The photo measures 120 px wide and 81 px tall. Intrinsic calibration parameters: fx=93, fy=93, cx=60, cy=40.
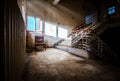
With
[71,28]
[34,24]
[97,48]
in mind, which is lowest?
[97,48]

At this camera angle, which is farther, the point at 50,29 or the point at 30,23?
the point at 50,29

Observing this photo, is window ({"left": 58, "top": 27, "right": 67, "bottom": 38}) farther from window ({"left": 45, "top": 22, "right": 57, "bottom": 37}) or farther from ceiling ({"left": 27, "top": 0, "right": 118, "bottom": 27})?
ceiling ({"left": 27, "top": 0, "right": 118, "bottom": 27})

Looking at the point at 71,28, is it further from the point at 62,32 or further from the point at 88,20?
the point at 88,20

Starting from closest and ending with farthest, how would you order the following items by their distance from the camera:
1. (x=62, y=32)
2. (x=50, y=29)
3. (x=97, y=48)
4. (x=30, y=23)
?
(x=97, y=48)
(x=30, y=23)
(x=50, y=29)
(x=62, y=32)

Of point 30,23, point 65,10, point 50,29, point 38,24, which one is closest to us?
point 30,23

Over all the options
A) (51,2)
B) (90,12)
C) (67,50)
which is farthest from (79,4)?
(67,50)

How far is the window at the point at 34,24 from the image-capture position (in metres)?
8.36

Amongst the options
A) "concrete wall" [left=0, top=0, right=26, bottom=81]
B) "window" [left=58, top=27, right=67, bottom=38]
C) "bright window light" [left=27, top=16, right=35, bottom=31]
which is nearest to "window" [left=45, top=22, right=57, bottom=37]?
"window" [left=58, top=27, right=67, bottom=38]

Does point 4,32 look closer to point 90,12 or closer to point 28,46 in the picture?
point 28,46

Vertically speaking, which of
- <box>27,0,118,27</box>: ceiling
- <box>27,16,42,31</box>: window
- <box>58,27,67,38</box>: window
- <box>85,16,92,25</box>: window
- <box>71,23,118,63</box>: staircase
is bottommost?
<box>71,23,118,63</box>: staircase

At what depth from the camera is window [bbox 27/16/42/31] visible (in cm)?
836

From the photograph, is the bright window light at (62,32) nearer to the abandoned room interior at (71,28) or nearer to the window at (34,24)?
the abandoned room interior at (71,28)

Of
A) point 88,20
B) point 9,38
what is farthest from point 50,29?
point 9,38

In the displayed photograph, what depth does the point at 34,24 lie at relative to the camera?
8594mm
